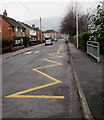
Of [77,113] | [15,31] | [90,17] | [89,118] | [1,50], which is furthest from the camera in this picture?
[15,31]

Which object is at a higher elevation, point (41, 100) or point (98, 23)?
point (98, 23)

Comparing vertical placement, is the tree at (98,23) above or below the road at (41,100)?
above

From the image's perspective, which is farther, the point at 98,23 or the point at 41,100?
the point at 41,100

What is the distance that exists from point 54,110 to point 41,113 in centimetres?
35

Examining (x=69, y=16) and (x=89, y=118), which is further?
(x=69, y=16)

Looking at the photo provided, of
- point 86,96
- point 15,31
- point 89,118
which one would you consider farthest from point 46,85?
point 15,31

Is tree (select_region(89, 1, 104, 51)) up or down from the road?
up

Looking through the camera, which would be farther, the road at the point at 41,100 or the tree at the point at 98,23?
the road at the point at 41,100

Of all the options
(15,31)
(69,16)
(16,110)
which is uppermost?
(69,16)

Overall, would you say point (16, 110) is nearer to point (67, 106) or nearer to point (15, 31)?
point (67, 106)

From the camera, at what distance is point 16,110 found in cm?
415

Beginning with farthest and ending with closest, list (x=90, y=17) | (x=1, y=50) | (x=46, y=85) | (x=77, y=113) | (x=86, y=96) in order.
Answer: (x=1, y=50), (x=46, y=85), (x=86, y=96), (x=77, y=113), (x=90, y=17)

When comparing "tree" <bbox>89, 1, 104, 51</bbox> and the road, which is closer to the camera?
"tree" <bbox>89, 1, 104, 51</bbox>

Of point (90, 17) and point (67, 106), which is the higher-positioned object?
point (90, 17)
